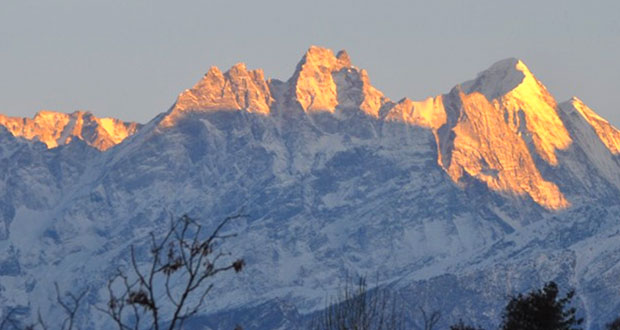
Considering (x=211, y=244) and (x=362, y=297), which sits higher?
(x=362, y=297)

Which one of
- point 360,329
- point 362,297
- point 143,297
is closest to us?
point 143,297

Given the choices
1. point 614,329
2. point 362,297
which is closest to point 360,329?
point 362,297

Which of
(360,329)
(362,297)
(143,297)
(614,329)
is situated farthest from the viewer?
(614,329)

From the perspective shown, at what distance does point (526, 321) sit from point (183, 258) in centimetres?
3429

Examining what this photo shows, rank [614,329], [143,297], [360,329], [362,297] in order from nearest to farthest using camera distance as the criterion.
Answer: [143,297], [360,329], [362,297], [614,329]

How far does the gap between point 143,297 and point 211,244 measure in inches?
78.4

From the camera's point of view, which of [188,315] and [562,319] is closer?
[188,315]

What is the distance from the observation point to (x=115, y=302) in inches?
1641

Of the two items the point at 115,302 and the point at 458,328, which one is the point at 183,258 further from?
the point at 458,328

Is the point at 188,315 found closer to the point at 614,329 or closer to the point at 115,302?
the point at 115,302

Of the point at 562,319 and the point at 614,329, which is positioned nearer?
the point at 562,319

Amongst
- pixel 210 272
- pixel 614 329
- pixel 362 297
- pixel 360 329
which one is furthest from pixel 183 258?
pixel 614 329

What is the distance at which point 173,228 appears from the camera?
4256 cm

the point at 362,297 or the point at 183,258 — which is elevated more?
the point at 362,297
